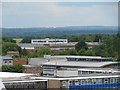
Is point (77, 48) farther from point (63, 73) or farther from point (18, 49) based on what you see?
point (63, 73)

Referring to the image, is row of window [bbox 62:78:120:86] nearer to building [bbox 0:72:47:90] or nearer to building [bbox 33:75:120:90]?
building [bbox 33:75:120:90]

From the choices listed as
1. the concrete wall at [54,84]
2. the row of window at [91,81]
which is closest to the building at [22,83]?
the concrete wall at [54,84]

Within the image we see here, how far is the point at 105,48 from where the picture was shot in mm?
9008

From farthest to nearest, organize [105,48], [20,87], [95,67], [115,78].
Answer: [105,48], [95,67], [115,78], [20,87]

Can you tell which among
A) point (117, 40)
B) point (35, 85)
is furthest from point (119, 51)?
point (35, 85)

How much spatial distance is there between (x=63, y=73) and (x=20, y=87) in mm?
→ 834

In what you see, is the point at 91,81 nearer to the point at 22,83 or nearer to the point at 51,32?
the point at 22,83

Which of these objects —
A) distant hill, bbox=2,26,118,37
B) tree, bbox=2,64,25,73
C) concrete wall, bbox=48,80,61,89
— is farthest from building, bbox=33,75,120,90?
distant hill, bbox=2,26,118,37

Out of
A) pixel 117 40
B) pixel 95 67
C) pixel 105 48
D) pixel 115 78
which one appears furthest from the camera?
pixel 105 48

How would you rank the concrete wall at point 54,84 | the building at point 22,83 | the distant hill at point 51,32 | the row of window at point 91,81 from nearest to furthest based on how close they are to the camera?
the building at point 22,83, the concrete wall at point 54,84, the row of window at point 91,81, the distant hill at point 51,32

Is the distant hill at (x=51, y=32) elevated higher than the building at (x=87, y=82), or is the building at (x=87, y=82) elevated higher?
the distant hill at (x=51, y=32)

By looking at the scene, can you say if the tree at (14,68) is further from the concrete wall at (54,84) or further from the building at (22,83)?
the concrete wall at (54,84)

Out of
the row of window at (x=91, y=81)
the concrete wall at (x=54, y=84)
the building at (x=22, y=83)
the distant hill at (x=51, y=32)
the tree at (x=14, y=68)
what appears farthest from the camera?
the distant hill at (x=51, y=32)

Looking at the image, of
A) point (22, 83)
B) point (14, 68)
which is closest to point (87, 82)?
point (22, 83)
